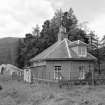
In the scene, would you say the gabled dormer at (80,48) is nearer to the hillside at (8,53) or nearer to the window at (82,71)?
the window at (82,71)

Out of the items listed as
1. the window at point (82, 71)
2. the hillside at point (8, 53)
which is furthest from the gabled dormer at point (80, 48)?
the hillside at point (8, 53)

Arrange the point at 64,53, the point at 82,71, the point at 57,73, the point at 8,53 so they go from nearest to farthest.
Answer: the point at 57,73, the point at 64,53, the point at 82,71, the point at 8,53

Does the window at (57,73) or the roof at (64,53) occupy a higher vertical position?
the roof at (64,53)

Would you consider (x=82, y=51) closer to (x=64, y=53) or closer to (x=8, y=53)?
(x=64, y=53)

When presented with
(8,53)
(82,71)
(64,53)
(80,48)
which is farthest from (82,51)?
(8,53)

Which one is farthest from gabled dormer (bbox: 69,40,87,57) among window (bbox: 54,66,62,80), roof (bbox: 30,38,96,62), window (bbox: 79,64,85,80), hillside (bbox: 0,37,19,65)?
hillside (bbox: 0,37,19,65)

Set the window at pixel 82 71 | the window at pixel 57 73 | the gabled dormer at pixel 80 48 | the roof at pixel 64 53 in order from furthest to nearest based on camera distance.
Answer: the gabled dormer at pixel 80 48, the window at pixel 82 71, the window at pixel 57 73, the roof at pixel 64 53

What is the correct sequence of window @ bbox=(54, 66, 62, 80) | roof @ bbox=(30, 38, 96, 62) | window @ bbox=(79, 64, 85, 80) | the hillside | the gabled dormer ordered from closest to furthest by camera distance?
roof @ bbox=(30, 38, 96, 62) < window @ bbox=(54, 66, 62, 80) < window @ bbox=(79, 64, 85, 80) < the gabled dormer < the hillside

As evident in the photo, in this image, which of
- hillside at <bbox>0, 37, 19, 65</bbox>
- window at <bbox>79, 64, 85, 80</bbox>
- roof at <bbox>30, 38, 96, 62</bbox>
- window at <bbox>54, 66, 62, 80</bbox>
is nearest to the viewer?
roof at <bbox>30, 38, 96, 62</bbox>

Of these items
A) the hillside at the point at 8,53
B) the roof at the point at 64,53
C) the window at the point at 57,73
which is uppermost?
the hillside at the point at 8,53

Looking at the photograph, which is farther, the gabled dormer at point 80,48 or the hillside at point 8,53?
the hillside at point 8,53

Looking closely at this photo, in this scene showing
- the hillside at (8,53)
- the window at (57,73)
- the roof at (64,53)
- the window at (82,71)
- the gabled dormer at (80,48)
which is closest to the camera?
the roof at (64,53)

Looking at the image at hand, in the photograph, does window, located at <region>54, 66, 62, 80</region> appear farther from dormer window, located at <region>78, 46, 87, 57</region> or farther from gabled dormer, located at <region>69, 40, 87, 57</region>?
dormer window, located at <region>78, 46, 87, 57</region>

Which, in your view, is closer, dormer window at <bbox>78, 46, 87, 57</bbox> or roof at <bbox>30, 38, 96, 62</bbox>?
roof at <bbox>30, 38, 96, 62</bbox>
